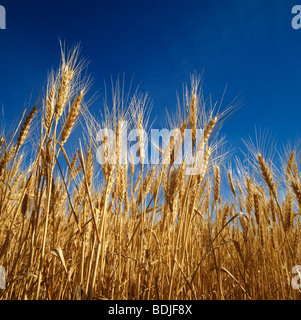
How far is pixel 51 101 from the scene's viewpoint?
1.66m

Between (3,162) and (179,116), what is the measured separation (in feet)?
4.35

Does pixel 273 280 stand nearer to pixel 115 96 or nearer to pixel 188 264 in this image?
pixel 188 264

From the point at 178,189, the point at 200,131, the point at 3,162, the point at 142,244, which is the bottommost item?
the point at 142,244

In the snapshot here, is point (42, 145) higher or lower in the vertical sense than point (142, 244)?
higher

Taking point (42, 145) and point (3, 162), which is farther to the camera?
point (3, 162)

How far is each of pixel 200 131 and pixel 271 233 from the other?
5.29 ft

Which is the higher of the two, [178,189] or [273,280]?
[178,189]
